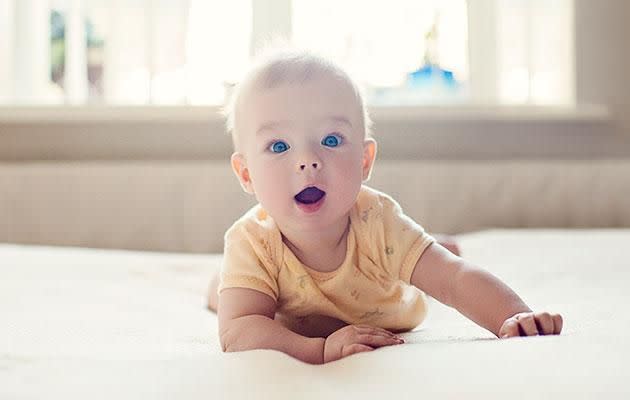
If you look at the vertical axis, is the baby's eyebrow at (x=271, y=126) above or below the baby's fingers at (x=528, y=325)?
above

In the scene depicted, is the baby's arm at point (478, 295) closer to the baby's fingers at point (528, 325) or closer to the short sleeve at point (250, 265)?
the baby's fingers at point (528, 325)

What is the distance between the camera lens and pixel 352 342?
835 mm

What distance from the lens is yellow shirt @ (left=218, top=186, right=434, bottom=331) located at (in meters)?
1.00

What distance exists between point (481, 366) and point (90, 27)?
6.56 feet

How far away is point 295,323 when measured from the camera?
3.41ft

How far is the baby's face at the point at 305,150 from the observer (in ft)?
3.12

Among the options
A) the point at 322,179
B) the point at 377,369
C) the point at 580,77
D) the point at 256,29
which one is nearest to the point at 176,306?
the point at 322,179

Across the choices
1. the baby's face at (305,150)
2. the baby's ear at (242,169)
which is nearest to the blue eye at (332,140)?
the baby's face at (305,150)

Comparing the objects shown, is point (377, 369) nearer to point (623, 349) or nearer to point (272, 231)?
point (623, 349)

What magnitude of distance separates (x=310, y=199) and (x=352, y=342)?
187 mm

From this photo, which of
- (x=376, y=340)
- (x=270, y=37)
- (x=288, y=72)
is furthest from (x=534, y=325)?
(x=270, y=37)

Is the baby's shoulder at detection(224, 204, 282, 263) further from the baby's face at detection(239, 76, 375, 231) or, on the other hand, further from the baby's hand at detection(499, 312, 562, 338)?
the baby's hand at detection(499, 312, 562, 338)

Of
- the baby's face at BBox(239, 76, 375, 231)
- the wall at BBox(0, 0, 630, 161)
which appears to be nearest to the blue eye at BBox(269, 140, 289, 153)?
the baby's face at BBox(239, 76, 375, 231)

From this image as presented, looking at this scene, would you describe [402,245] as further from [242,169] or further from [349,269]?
[242,169]
